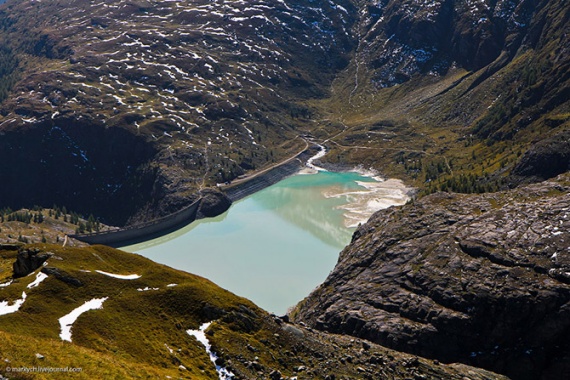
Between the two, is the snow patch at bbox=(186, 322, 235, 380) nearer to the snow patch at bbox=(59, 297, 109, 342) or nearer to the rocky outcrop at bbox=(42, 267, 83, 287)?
the snow patch at bbox=(59, 297, 109, 342)

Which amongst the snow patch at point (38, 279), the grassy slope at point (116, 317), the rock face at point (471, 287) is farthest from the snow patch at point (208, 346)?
the rock face at point (471, 287)

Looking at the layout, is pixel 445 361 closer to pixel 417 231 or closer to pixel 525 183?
pixel 417 231

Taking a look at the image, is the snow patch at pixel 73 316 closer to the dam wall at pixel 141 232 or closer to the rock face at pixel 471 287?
the rock face at pixel 471 287

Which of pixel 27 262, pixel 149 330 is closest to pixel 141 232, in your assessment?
pixel 27 262

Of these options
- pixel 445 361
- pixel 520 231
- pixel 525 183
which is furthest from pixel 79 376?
pixel 525 183

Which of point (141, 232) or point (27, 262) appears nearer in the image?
point (27, 262)

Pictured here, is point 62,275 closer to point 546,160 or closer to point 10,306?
point 10,306
